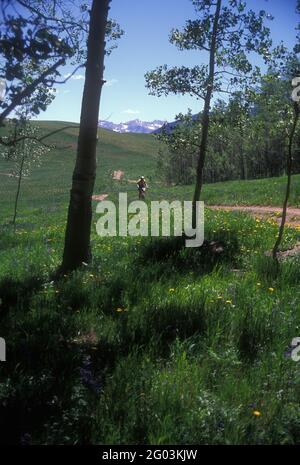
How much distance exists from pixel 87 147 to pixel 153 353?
14.4 feet

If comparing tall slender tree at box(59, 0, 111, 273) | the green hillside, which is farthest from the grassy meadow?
the green hillside

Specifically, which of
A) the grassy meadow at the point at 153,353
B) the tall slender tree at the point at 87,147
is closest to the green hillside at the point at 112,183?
the tall slender tree at the point at 87,147

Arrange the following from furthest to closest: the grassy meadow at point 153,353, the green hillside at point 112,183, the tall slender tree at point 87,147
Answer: the green hillside at point 112,183, the tall slender tree at point 87,147, the grassy meadow at point 153,353

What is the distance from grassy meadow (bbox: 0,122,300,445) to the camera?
3422 millimetres

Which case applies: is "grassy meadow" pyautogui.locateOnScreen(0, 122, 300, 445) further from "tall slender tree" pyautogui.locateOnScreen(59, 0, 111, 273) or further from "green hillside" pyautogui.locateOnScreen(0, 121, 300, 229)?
A: "green hillside" pyautogui.locateOnScreen(0, 121, 300, 229)

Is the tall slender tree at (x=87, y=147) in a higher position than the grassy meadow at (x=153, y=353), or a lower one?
higher

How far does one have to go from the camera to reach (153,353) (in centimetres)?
449

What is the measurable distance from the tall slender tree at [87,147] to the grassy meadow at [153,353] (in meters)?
0.48

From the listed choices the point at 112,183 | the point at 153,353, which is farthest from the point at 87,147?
the point at 112,183

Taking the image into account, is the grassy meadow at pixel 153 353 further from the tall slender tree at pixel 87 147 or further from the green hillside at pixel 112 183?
the green hillside at pixel 112 183

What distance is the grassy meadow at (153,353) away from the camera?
342 centimetres

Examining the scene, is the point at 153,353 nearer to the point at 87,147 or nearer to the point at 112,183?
the point at 87,147

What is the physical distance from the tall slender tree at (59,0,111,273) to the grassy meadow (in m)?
0.48

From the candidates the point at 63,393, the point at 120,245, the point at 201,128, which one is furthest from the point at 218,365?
the point at 201,128
